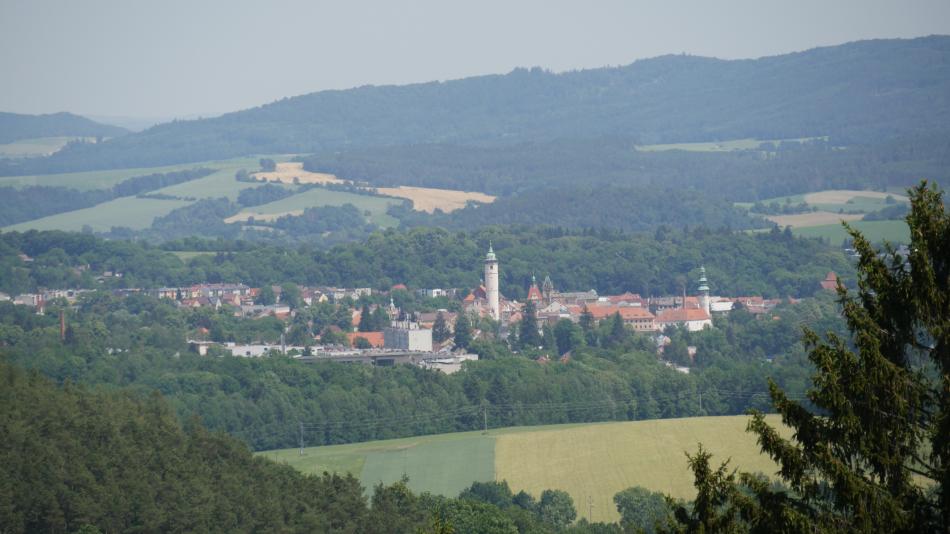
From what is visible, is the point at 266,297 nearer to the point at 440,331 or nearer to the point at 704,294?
the point at 704,294

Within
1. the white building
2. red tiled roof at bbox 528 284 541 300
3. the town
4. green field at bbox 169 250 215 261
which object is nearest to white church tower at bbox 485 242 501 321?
the town

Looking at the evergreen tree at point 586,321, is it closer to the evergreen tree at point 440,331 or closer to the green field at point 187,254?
the evergreen tree at point 440,331

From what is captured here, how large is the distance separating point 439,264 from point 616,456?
403ft

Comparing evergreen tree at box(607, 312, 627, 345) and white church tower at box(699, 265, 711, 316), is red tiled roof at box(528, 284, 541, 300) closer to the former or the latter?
white church tower at box(699, 265, 711, 316)

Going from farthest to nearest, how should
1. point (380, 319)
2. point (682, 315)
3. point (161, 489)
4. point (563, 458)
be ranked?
point (682, 315) < point (380, 319) < point (563, 458) < point (161, 489)

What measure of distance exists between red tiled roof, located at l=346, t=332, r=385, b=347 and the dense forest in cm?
4207

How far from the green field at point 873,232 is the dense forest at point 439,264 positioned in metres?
4.91

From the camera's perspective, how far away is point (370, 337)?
464 feet

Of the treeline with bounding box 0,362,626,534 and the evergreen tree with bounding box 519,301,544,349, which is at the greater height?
the treeline with bounding box 0,362,626,534

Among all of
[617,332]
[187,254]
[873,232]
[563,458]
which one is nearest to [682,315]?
[617,332]

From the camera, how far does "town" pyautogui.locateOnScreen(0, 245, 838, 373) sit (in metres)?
129

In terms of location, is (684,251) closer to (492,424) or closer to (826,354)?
(492,424)

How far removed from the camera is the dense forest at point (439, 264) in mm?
181375

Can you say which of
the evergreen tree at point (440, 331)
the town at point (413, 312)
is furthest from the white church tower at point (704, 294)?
the evergreen tree at point (440, 331)
